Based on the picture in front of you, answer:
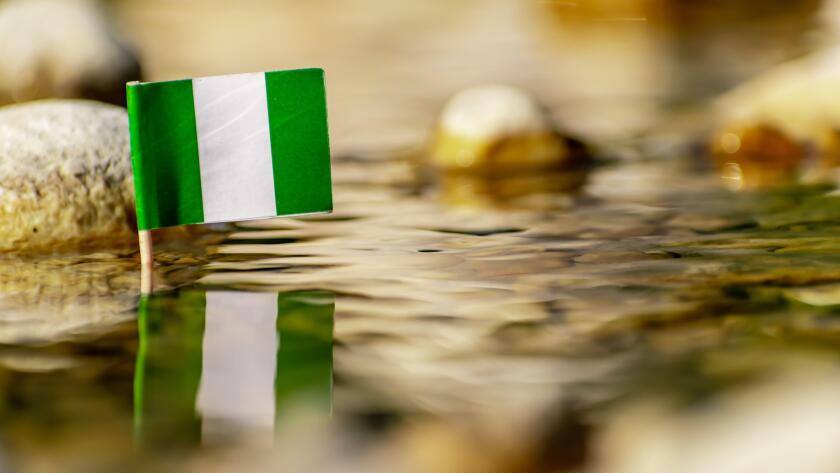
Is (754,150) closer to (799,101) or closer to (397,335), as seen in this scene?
(799,101)

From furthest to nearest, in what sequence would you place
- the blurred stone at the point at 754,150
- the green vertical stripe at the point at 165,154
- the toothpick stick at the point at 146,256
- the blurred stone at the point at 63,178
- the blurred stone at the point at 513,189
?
the blurred stone at the point at 754,150, the blurred stone at the point at 513,189, the blurred stone at the point at 63,178, the toothpick stick at the point at 146,256, the green vertical stripe at the point at 165,154

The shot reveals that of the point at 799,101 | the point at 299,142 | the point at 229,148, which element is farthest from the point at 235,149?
the point at 799,101

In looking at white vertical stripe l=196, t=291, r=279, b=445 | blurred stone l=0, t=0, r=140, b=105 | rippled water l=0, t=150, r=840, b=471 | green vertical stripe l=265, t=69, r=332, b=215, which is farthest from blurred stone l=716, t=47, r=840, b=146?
white vertical stripe l=196, t=291, r=279, b=445

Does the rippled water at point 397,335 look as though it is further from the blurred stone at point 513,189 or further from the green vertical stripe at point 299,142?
the blurred stone at point 513,189

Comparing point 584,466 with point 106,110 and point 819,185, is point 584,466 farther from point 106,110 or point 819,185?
point 819,185

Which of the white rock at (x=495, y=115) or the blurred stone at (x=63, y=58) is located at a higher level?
the blurred stone at (x=63, y=58)

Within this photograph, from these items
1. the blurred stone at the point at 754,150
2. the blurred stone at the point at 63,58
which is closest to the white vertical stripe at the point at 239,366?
the blurred stone at the point at 754,150

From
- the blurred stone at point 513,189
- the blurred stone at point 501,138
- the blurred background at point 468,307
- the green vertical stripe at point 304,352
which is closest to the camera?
the blurred background at point 468,307

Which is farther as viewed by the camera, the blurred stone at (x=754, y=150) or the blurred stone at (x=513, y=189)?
the blurred stone at (x=754, y=150)
